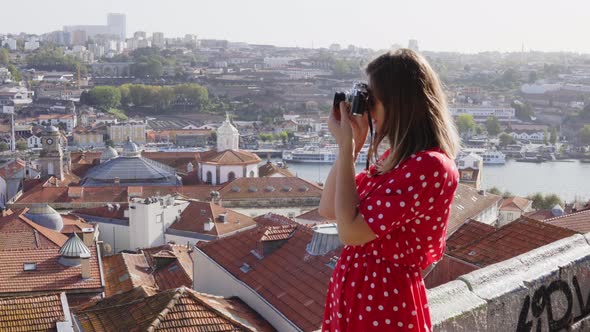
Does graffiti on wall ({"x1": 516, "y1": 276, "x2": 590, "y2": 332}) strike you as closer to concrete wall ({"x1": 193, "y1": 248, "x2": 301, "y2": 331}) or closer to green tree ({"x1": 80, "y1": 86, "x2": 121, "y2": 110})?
concrete wall ({"x1": 193, "y1": 248, "x2": 301, "y2": 331})

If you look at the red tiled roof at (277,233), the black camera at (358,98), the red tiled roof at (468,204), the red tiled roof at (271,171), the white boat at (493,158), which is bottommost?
the white boat at (493,158)

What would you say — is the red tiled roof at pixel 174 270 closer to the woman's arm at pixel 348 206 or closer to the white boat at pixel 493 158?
the woman's arm at pixel 348 206

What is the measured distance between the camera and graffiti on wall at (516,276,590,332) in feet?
4.99

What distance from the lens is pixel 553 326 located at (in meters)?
1.57

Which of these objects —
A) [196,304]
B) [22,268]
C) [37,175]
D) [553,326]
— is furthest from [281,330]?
[37,175]

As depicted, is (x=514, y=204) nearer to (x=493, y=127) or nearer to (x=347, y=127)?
(x=347, y=127)

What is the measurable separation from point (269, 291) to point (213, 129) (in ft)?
100

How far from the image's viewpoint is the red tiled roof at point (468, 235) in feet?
20.0

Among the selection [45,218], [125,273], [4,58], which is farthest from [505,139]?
[4,58]

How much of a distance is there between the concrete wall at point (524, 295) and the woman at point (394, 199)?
30cm

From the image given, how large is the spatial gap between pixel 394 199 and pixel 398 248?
2.8 inches

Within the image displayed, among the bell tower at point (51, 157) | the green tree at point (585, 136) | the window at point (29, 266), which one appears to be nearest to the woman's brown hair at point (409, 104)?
the window at point (29, 266)

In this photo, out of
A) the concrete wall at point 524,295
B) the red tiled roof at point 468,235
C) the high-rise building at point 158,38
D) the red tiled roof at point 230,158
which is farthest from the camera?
the high-rise building at point 158,38

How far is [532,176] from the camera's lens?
1126 inches
